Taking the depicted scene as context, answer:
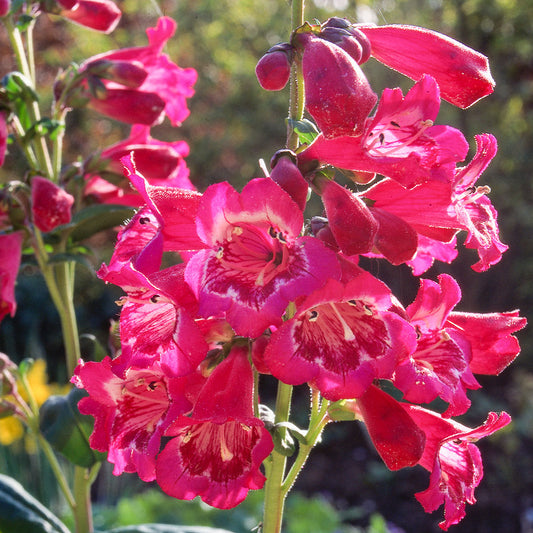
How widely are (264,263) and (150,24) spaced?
23.3ft

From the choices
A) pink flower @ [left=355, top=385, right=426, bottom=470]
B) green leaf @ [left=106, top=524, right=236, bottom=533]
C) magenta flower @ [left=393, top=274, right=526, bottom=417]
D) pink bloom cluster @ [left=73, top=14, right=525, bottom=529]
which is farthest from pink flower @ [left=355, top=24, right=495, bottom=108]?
green leaf @ [left=106, top=524, right=236, bottom=533]

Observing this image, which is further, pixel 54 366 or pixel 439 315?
pixel 54 366

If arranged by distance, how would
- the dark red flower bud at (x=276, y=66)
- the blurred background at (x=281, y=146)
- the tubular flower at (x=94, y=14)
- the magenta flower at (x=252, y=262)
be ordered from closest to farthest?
the magenta flower at (x=252, y=262) < the dark red flower bud at (x=276, y=66) < the tubular flower at (x=94, y=14) < the blurred background at (x=281, y=146)

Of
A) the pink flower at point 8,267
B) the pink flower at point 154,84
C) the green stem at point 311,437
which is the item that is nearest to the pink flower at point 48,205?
the pink flower at point 8,267

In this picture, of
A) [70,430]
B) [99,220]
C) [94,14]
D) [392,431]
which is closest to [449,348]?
[392,431]

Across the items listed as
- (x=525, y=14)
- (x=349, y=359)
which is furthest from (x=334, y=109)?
(x=525, y=14)

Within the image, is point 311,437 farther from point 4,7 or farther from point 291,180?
point 4,7

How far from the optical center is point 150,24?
7.26 m

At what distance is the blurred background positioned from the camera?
11.7 ft

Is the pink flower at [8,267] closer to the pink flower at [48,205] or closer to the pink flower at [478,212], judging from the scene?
the pink flower at [48,205]

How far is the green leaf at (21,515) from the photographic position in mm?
1243

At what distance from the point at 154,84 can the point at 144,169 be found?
27 cm

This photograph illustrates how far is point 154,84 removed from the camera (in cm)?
154

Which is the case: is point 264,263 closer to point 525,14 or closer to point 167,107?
point 167,107
